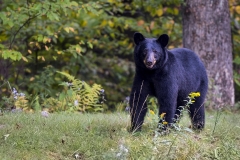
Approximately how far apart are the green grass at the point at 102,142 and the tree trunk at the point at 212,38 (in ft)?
10.2

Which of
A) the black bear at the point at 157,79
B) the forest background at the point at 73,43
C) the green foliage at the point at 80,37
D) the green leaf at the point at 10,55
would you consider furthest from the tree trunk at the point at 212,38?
the green leaf at the point at 10,55

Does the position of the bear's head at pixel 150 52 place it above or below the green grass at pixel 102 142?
above

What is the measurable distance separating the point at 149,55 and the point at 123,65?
8126 millimetres

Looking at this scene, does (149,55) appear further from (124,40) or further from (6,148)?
(124,40)

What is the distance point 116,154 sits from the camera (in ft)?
17.6

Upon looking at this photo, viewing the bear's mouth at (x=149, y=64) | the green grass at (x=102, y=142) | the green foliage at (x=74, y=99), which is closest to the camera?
the green grass at (x=102, y=142)

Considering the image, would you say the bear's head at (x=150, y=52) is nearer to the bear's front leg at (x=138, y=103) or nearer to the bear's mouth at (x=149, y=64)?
the bear's mouth at (x=149, y=64)

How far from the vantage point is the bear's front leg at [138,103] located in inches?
253

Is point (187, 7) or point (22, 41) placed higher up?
point (187, 7)

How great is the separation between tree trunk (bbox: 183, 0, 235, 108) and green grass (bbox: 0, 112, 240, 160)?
10.2 feet

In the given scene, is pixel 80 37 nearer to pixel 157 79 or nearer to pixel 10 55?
pixel 10 55

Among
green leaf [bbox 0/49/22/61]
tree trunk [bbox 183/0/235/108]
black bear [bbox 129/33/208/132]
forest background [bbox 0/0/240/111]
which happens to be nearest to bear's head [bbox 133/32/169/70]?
black bear [bbox 129/33/208/132]

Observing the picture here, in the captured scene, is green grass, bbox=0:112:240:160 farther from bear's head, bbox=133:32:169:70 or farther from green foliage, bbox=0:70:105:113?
green foliage, bbox=0:70:105:113

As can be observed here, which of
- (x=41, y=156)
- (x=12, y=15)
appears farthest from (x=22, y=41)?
(x=41, y=156)
